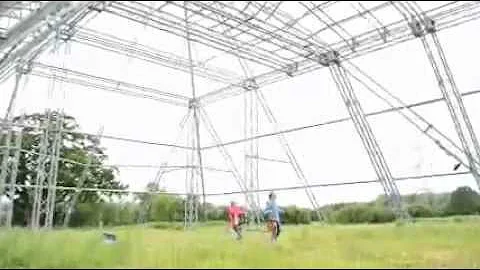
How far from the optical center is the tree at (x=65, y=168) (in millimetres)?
24844

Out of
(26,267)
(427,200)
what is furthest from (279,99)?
(26,267)

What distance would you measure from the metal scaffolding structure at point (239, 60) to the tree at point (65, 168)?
10.9ft

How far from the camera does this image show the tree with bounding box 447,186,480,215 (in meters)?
16.7

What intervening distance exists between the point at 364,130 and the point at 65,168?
17369 millimetres

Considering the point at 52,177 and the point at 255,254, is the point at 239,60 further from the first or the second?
the point at 255,254

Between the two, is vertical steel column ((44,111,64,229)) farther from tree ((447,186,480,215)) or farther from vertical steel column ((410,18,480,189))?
tree ((447,186,480,215))

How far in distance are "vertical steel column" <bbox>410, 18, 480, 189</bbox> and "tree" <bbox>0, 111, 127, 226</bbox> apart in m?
13.8

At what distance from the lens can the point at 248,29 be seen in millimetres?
16562

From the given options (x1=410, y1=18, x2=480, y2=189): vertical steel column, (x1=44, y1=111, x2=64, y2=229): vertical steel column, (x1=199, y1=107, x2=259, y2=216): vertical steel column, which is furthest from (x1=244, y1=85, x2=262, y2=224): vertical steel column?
(x1=410, y1=18, x2=480, y2=189): vertical steel column

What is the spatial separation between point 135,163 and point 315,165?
26.7ft

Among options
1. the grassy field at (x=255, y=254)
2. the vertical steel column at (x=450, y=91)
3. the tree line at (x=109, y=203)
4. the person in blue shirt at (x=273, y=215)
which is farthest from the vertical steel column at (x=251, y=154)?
the grassy field at (x=255, y=254)

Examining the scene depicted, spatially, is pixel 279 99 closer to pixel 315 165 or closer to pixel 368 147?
pixel 315 165

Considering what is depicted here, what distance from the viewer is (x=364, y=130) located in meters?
18.0

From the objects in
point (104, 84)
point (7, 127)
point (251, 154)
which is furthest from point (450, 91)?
point (7, 127)
